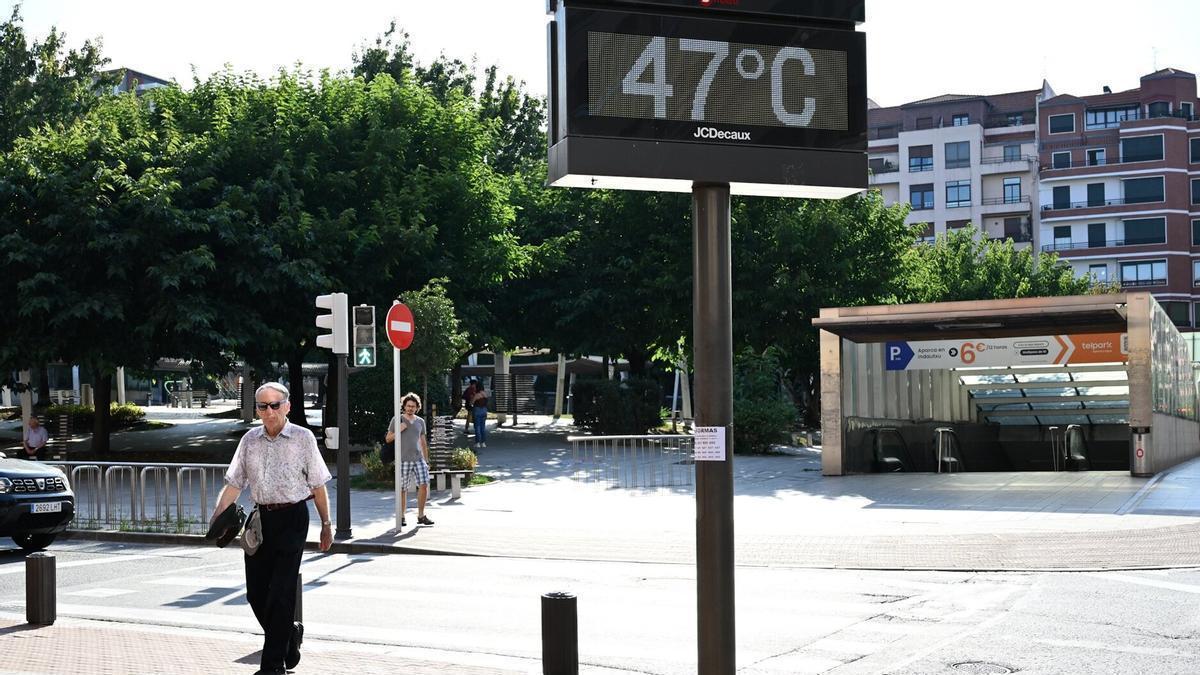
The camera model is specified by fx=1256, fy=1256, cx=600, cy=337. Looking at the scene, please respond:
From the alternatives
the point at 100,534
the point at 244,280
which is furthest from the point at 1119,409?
the point at 100,534

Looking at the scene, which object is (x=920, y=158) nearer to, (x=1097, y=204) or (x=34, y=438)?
(x=1097, y=204)

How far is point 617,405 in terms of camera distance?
116 ft

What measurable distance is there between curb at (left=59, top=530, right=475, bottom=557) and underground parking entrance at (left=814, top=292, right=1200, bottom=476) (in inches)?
474

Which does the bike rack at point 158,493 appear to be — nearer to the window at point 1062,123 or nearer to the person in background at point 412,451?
the person in background at point 412,451

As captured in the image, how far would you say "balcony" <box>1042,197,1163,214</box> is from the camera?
8031 cm

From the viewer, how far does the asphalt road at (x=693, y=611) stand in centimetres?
800

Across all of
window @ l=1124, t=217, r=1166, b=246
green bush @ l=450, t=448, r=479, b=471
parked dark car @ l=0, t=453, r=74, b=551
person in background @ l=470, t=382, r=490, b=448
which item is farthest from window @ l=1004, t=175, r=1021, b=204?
parked dark car @ l=0, t=453, r=74, b=551

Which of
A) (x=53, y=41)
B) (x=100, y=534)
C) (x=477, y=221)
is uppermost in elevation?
(x=53, y=41)

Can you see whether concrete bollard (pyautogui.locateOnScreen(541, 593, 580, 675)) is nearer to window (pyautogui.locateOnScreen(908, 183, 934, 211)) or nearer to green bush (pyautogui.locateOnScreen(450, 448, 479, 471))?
green bush (pyautogui.locateOnScreen(450, 448, 479, 471))

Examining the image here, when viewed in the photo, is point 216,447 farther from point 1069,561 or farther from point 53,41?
point 1069,561

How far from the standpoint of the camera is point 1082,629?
8.77 meters

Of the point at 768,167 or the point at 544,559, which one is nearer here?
the point at 768,167

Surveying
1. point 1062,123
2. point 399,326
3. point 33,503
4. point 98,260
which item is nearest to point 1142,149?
point 1062,123

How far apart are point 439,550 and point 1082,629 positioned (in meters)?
7.51
